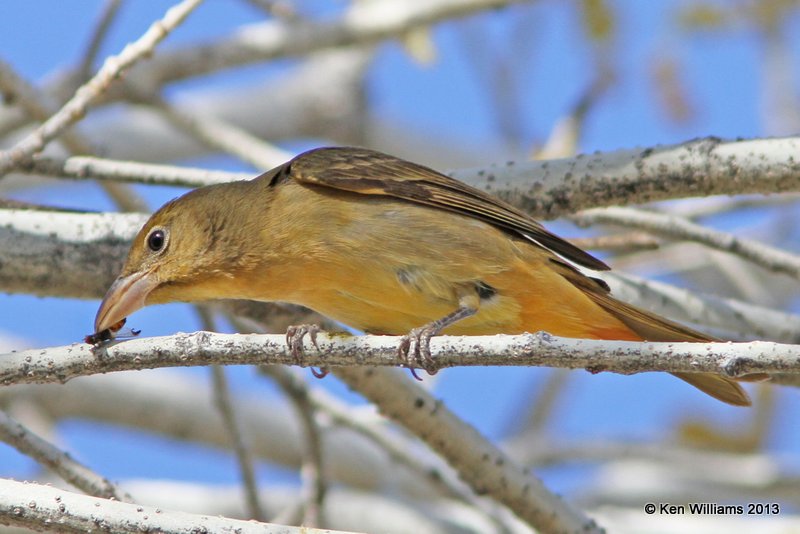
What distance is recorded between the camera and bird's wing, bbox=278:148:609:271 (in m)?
4.59

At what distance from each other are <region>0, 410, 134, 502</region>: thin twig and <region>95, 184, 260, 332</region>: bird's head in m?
0.89

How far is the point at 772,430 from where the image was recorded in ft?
32.6

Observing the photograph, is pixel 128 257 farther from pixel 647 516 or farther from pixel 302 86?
pixel 302 86

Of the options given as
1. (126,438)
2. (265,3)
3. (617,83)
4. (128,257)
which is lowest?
(128,257)

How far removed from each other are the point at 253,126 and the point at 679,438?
15.9 feet

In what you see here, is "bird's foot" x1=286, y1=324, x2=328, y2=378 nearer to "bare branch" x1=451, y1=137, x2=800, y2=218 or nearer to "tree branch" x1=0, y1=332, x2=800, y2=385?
"tree branch" x1=0, y1=332, x2=800, y2=385

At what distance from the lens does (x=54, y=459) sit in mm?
3611

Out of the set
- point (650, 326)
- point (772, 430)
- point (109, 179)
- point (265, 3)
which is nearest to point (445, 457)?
point (650, 326)

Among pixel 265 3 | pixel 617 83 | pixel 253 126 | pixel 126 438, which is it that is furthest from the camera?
pixel 253 126

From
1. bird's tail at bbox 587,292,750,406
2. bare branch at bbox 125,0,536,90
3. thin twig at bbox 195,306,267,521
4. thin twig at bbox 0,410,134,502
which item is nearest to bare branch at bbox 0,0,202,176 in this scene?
thin twig at bbox 0,410,134,502

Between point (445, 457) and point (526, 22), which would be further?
point (526, 22)

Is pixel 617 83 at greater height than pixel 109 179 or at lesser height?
greater

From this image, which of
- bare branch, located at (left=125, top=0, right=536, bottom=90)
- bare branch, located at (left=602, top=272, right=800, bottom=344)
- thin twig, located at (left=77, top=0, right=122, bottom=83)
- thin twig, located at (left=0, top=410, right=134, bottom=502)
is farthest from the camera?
bare branch, located at (left=125, top=0, right=536, bottom=90)

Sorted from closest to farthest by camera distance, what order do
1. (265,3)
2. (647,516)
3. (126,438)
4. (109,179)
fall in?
(109,179) < (265,3) < (647,516) < (126,438)
